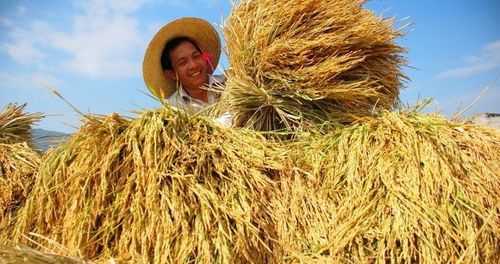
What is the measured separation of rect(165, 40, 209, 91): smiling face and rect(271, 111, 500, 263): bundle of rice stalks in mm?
1555

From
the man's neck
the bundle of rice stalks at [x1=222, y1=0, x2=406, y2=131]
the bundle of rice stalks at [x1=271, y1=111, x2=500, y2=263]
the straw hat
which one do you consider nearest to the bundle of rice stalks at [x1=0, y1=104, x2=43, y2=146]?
the straw hat

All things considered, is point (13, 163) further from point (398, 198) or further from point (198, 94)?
point (398, 198)

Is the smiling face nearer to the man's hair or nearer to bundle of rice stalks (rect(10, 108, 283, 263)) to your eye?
the man's hair

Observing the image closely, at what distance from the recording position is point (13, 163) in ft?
6.07

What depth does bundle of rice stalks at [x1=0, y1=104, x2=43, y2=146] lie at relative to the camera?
7.47ft

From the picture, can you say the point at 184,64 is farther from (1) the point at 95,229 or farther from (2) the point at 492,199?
(2) the point at 492,199

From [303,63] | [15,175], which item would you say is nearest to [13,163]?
[15,175]

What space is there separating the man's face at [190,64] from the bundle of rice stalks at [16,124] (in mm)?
1063

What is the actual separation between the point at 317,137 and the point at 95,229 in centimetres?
105

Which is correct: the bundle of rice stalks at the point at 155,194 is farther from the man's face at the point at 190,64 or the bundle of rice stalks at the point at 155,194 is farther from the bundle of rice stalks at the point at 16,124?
the man's face at the point at 190,64

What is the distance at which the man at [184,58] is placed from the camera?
2.99 m

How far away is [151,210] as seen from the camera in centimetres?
130

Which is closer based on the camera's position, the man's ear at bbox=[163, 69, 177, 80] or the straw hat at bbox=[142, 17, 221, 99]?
the straw hat at bbox=[142, 17, 221, 99]

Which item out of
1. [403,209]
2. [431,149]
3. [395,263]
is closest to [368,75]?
[431,149]
